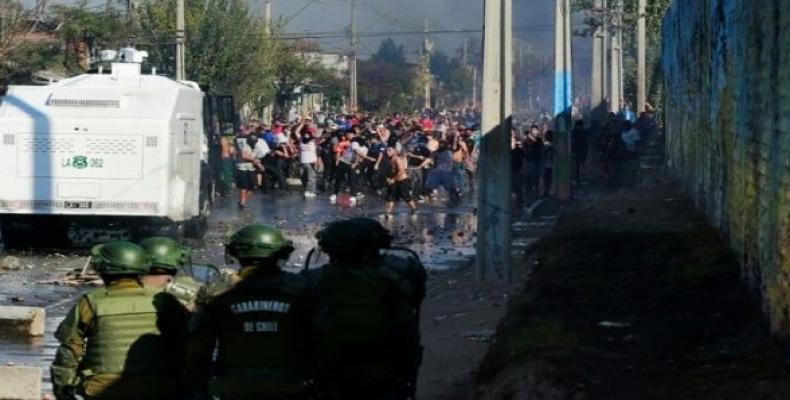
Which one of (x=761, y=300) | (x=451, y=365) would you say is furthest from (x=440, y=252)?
(x=761, y=300)

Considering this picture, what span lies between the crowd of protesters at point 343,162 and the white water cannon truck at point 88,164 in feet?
30.6

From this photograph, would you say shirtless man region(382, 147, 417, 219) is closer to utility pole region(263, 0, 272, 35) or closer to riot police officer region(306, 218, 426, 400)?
riot police officer region(306, 218, 426, 400)

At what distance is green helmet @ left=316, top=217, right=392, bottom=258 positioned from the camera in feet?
24.6

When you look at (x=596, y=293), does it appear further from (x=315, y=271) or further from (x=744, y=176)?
(x=315, y=271)

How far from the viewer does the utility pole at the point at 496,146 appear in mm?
17844

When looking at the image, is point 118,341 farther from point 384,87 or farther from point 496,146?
point 384,87

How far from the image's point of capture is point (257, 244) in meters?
7.02

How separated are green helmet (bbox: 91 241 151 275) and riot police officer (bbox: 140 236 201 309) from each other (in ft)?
0.34

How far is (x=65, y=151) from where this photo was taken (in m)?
23.0

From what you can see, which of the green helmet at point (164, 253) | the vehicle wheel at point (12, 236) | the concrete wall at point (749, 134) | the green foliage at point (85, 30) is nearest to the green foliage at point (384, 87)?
the green foliage at point (85, 30)

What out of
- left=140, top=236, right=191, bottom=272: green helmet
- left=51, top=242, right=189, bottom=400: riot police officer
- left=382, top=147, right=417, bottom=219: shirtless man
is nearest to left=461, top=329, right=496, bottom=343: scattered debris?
left=140, top=236, right=191, bottom=272: green helmet

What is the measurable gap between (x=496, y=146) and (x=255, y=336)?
1128cm

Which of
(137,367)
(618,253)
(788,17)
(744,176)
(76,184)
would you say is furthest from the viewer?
(76,184)

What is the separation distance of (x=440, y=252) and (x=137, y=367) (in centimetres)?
1624
